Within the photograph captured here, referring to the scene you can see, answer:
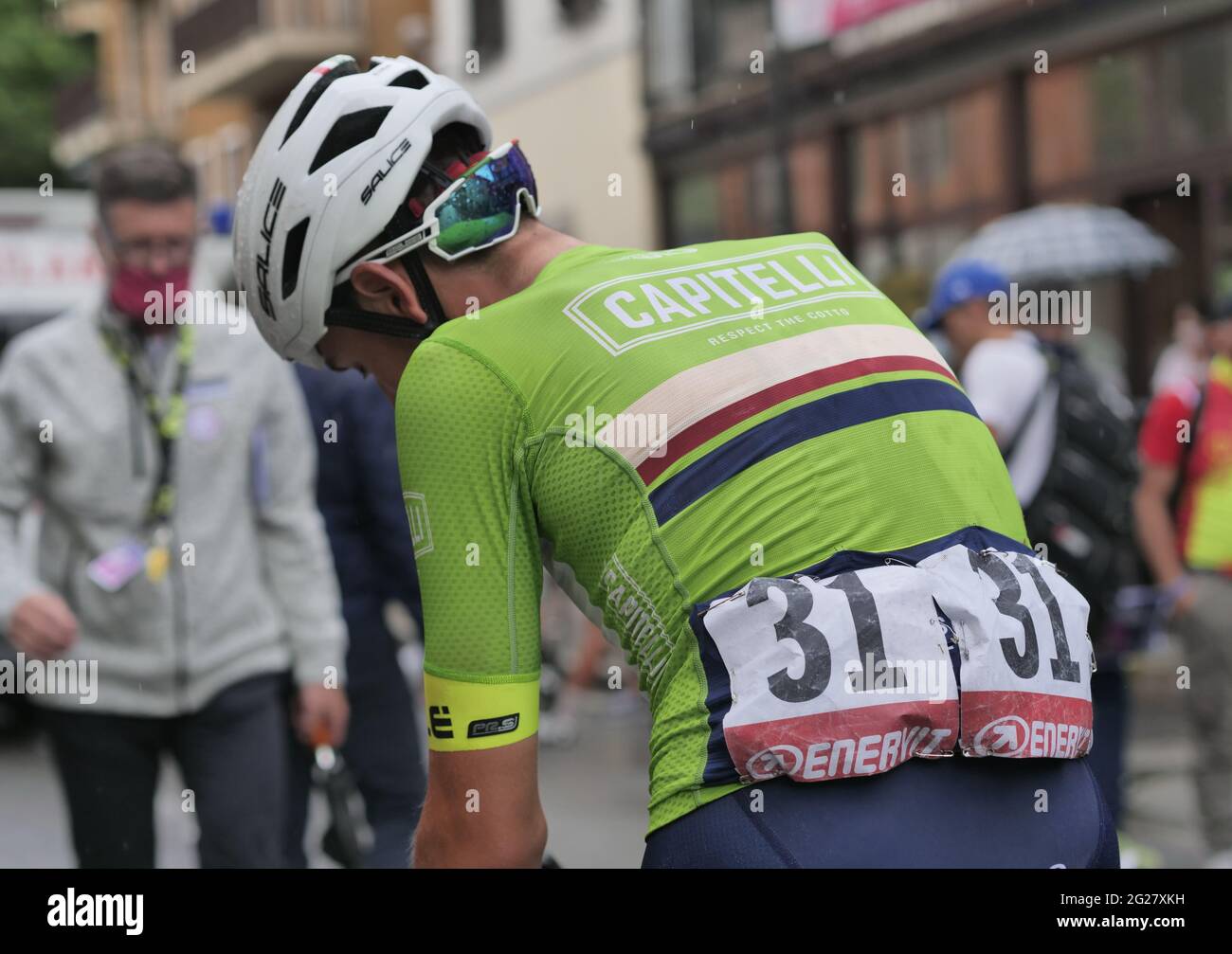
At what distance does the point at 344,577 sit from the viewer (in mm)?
5688

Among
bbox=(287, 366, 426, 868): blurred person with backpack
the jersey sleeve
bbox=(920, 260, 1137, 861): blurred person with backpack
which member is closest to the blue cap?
bbox=(920, 260, 1137, 861): blurred person with backpack

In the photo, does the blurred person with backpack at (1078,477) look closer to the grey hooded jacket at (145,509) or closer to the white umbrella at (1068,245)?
the grey hooded jacket at (145,509)

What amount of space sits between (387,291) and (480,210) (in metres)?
0.17

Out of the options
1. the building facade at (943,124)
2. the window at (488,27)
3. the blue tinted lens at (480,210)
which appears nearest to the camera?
the blue tinted lens at (480,210)

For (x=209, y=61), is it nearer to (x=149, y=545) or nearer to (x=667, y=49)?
(x=667, y=49)

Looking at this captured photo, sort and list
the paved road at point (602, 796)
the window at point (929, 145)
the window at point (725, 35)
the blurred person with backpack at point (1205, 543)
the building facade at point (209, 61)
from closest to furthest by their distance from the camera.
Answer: the blurred person with backpack at point (1205, 543) → the paved road at point (602, 796) → the window at point (929, 145) → the window at point (725, 35) → the building facade at point (209, 61)

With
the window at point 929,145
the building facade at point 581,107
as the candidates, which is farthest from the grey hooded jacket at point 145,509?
the building facade at point 581,107

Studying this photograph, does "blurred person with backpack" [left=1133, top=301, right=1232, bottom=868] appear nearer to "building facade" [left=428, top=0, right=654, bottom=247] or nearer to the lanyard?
the lanyard

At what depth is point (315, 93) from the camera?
2391 mm

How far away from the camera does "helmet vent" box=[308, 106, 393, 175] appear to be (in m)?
2.31

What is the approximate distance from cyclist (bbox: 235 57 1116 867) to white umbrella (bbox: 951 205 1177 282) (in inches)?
382

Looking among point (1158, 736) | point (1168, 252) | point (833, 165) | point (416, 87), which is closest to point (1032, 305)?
point (1158, 736)

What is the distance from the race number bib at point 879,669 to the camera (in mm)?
1887

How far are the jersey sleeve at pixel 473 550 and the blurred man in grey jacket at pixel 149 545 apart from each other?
80.4 inches
